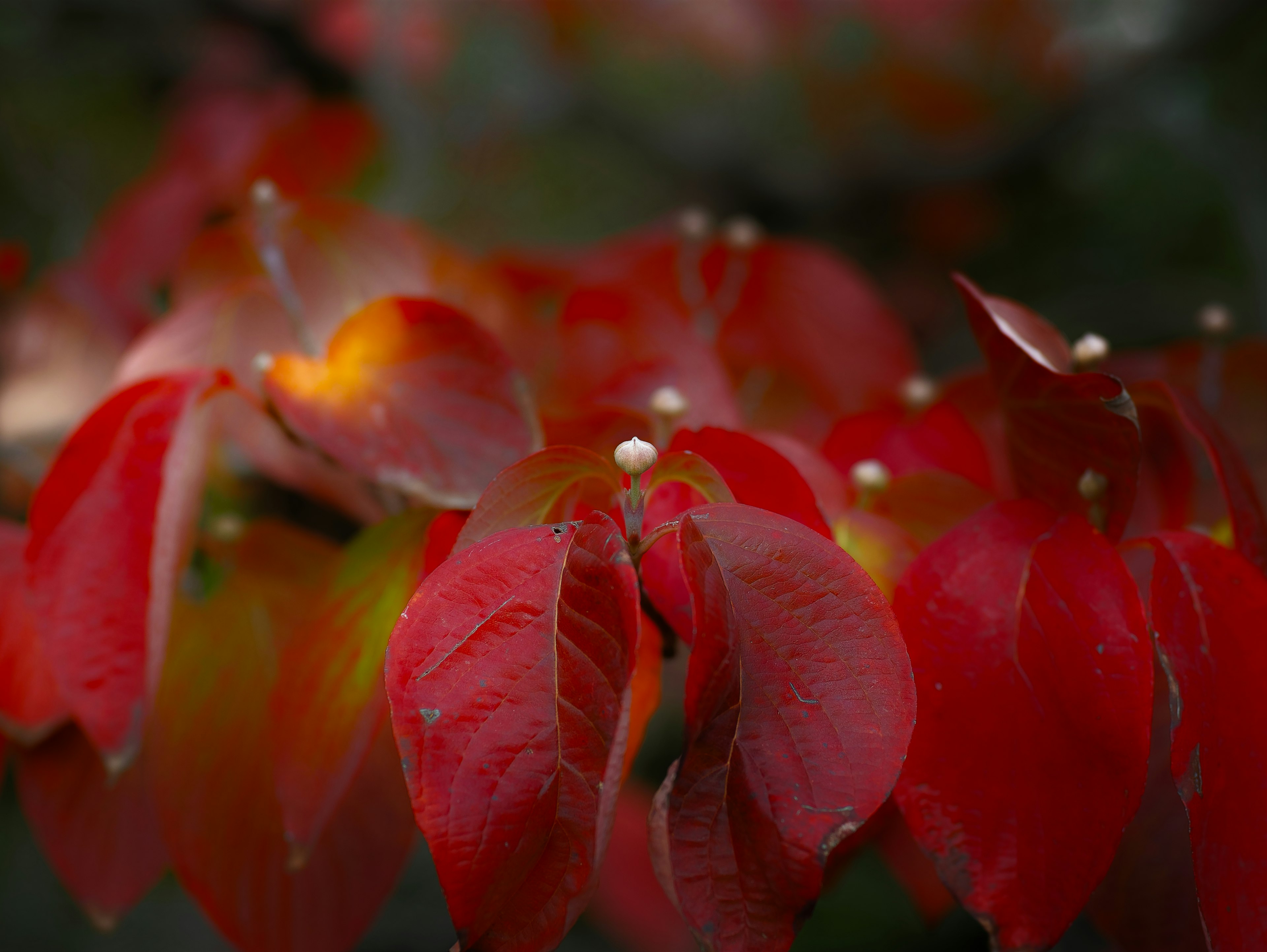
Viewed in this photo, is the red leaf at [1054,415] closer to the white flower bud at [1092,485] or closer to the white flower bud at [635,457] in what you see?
the white flower bud at [1092,485]

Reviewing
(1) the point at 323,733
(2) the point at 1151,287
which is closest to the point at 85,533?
(1) the point at 323,733

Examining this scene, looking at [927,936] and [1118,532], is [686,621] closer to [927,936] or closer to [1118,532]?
[1118,532]

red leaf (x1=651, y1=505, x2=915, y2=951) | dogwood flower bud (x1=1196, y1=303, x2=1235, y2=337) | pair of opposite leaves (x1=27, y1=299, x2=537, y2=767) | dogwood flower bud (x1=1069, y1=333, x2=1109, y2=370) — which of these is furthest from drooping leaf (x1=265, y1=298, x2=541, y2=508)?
dogwood flower bud (x1=1196, y1=303, x2=1235, y2=337)

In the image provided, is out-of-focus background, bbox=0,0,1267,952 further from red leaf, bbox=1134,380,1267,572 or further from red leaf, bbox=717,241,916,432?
red leaf, bbox=1134,380,1267,572

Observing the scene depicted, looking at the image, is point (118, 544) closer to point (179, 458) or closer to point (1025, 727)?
point (179, 458)

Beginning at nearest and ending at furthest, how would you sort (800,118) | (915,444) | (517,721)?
1. (517,721)
2. (915,444)
3. (800,118)

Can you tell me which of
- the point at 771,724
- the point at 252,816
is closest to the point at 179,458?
the point at 252,816
